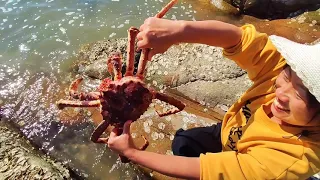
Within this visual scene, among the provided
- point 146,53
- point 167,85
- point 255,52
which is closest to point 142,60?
point 146,53

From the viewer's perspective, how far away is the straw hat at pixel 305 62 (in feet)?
5.30

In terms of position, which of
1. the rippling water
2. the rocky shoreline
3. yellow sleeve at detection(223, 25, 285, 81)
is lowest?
the rippling water

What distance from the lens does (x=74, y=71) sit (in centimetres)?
450

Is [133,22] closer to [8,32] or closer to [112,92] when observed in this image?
[8,32]

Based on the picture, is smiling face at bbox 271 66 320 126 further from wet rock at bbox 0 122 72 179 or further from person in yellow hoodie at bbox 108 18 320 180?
wet rock at bbox 0 122 72 179

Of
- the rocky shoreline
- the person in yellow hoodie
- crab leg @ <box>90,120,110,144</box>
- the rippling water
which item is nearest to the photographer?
the person in yellow hoodie

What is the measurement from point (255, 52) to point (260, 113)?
0.33m

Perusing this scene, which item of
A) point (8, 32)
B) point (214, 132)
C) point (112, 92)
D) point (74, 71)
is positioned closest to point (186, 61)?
point (74, 71)

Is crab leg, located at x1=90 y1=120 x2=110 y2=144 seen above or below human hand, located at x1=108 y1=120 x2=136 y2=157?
below

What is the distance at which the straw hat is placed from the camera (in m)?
1.62

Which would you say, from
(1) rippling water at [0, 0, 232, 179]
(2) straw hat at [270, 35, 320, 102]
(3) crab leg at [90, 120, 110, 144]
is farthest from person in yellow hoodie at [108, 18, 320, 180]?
(1) rippling water at [0, 0, 232, 179]

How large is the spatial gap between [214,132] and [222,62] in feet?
5.10

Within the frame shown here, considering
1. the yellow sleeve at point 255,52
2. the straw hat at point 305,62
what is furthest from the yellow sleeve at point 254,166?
the yellow sleeve at point 255,52

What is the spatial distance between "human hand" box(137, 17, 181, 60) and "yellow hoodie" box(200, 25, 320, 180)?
14.4 inches
